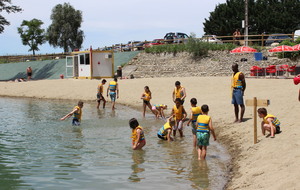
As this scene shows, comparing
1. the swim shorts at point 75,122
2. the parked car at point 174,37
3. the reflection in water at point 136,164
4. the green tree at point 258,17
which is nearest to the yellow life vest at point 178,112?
the reflection in water at point 136,164

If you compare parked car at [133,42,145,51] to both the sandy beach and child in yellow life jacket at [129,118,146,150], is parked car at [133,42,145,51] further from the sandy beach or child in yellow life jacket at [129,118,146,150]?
child in yellow life jacket at [129,118,146,150]

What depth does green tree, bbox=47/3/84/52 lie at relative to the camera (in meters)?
75.2

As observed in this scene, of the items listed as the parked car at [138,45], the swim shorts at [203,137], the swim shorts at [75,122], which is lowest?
the swim shorts at [75,122]

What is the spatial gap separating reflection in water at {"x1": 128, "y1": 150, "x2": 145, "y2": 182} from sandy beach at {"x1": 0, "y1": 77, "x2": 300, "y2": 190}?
2.00 m

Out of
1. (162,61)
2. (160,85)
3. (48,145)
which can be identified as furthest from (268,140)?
(162,61)

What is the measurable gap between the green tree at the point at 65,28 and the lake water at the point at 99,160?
197 ft

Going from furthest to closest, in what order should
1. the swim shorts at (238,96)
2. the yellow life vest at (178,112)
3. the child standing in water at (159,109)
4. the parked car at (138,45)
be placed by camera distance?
the parked car at (138,45), the child standing in water at (159,109), the swim shorts at (238,96), the yellow life vest at (178,112)


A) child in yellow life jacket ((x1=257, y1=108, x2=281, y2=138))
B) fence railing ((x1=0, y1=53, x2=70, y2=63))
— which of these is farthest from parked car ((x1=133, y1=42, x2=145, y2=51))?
child in yellow life jacket ((x1=257, y1=108, x2=281, y2=138))

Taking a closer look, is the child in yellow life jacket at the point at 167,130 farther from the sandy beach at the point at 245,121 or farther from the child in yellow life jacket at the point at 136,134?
the sandy beach at the point at 245,121

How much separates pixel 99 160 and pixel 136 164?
105cm

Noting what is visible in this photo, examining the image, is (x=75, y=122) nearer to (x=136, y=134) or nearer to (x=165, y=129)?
(x=165, y=129)

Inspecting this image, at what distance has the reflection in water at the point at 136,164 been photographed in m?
9.45

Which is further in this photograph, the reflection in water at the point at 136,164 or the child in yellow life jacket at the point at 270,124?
the child in yellow life jacket at the point at 270,124

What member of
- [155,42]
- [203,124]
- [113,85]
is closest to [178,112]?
[203,124]
